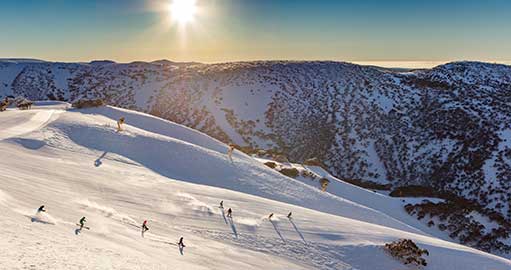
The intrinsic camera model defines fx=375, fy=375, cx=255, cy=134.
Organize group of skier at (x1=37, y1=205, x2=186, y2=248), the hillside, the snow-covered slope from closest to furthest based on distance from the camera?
the snow-covered slope < group of skier at (x1=37, y1=205, x2=186, y2=248) < the hillside

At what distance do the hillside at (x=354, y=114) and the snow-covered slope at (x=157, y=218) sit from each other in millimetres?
18182

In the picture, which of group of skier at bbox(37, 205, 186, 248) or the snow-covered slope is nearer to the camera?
the snow-covered slope

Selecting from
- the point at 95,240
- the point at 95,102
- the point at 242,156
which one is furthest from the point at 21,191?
the point at 95,102

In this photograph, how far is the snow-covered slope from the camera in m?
12.2

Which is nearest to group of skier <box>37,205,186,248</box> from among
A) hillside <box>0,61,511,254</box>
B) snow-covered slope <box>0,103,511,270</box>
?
snow-covered slope <box>0,103,511,270</box>

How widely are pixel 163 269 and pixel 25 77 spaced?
330 feet

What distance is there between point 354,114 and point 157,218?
57.6 metres

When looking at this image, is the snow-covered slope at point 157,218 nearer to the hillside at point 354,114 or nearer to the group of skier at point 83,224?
the group of skier at point 83,224

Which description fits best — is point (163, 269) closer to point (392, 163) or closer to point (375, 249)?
point (375, 249)

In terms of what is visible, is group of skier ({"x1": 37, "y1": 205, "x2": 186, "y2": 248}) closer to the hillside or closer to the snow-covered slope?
the snow-covered slope

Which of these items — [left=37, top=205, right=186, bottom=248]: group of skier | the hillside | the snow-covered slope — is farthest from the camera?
the hillside

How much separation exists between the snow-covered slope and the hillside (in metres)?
18.2

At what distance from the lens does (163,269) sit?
39.2ft

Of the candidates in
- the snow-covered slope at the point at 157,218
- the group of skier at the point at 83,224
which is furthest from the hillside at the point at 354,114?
the group of skier at the point at 83,224
